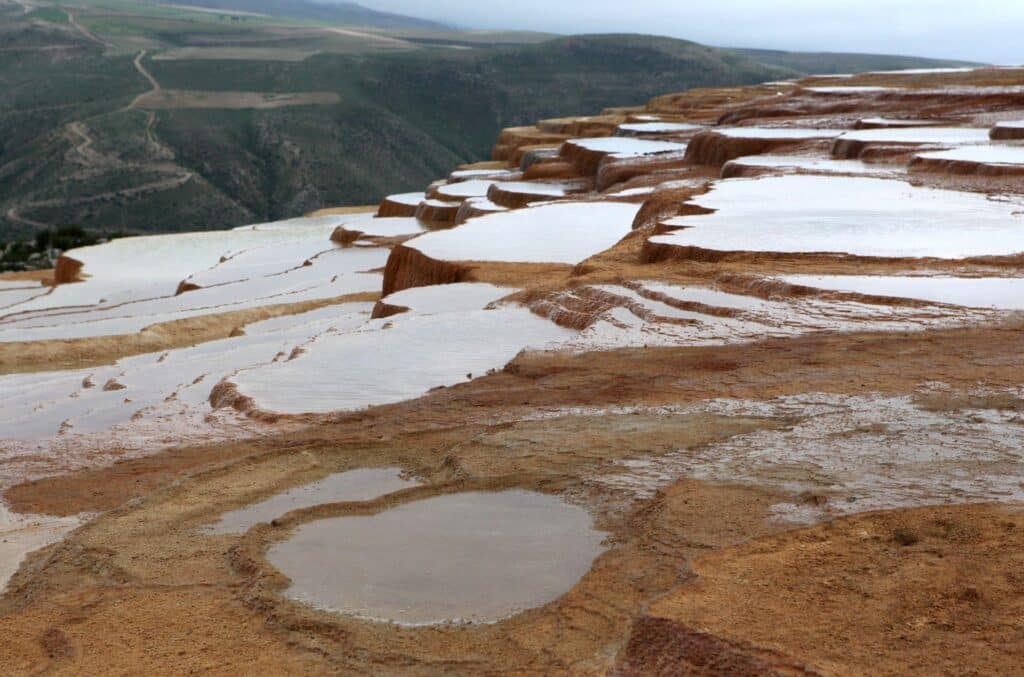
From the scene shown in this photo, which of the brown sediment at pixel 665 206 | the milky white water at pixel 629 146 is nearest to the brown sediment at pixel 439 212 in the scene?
the milky white water at pixel 629 146

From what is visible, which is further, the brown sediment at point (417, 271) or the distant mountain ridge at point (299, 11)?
the distant mountain ridge at point (299, 11)

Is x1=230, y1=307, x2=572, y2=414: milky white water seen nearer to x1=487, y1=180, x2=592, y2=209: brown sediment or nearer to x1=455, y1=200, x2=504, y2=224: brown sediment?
x1=455, y1=200, x2=504, y2=224: brown sediment

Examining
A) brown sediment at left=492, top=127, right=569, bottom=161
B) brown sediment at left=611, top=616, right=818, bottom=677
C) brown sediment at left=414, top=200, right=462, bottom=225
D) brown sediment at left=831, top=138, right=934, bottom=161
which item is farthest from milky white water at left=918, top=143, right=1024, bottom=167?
brown sediment at left=492, top=127, right=569, bottom=161

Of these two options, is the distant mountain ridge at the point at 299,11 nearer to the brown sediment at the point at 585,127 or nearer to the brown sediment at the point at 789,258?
the brown sediment at the point at 585,127

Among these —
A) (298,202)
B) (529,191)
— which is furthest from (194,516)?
(298,202)

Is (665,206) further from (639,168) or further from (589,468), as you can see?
(589,468)

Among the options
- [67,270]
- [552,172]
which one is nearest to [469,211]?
[552,172]
